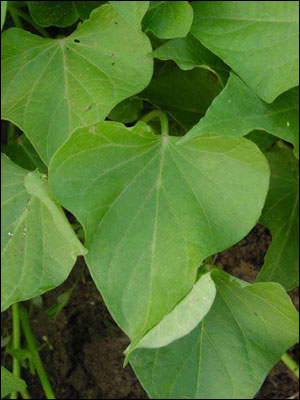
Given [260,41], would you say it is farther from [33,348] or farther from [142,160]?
[33,348]

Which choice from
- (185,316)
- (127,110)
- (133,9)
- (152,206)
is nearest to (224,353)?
(185,316)

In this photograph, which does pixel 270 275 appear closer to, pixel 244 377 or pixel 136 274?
pixel 244 377

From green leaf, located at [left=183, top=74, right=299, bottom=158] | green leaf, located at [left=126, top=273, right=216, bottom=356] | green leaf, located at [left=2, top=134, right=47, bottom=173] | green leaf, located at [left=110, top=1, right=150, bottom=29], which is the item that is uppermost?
green leaf, located at [left=110, top=1, right=150, bottom=29]

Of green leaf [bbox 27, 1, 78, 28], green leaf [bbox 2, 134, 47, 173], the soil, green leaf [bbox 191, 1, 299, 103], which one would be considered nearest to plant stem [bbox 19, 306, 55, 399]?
the soil

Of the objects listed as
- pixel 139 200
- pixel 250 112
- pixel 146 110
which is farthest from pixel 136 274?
pixel 146 110

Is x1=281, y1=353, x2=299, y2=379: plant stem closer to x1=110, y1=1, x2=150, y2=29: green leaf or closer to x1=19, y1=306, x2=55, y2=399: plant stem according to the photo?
x1=19, y1=306, x2=55, y2=399: plant stem
